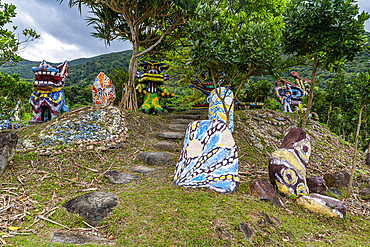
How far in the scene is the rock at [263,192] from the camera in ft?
9.35

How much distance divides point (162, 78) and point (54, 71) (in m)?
3.94

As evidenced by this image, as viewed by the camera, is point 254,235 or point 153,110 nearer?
point 254,235

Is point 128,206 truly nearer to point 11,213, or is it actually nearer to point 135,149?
point 11,213

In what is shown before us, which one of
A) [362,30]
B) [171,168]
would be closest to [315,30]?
[362,30]

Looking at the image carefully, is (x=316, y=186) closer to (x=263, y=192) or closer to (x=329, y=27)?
(x=263, y=192)

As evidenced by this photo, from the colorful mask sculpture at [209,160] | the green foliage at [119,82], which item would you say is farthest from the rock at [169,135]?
the green foliage at [119,82]

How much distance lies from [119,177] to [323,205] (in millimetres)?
3271

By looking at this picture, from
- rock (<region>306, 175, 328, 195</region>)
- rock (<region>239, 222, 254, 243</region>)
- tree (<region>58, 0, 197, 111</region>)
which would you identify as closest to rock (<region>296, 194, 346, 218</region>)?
rock (<region>306, 175, 328, 195</region>)

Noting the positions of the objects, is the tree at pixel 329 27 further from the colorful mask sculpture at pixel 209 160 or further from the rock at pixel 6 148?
the rock at pixel 6 148

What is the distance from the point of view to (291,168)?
311 cm

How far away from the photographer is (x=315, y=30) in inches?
125

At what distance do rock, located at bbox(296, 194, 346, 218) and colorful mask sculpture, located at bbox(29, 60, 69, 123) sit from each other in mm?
6319

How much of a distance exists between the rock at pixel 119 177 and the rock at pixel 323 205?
2777 millimetres

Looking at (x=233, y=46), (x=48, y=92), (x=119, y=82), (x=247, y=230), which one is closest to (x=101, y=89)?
(x=48, y=92)
